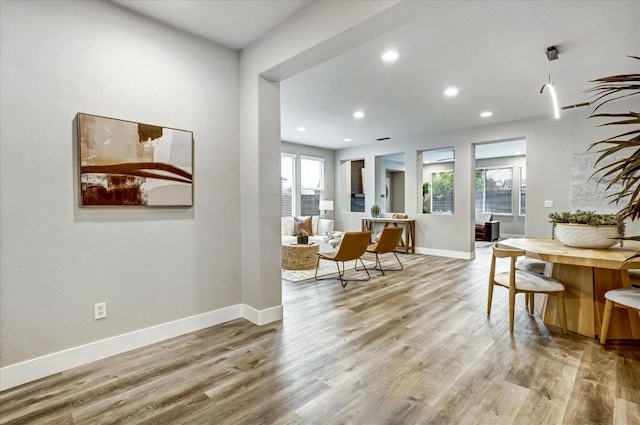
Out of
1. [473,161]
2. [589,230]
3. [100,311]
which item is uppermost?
[473,161]

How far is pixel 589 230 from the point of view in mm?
2863

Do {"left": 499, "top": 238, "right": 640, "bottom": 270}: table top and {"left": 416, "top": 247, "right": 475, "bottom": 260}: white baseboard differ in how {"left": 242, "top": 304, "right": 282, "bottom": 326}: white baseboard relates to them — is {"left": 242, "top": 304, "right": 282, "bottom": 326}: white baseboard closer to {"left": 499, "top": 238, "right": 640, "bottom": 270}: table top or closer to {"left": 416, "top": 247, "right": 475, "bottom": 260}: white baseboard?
{"left": 499, "top": 238, "right": 640, "bottom": 270}: table top

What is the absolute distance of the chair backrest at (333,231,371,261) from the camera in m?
4.53

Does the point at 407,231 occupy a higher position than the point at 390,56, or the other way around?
the point at 390,56

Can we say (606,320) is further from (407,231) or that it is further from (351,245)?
(407,231)

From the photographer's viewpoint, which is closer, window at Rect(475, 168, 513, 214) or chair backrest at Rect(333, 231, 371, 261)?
chair backrest at Rect(333, 231, 371, 261)

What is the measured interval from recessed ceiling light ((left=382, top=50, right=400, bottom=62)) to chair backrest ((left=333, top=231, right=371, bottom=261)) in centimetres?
224

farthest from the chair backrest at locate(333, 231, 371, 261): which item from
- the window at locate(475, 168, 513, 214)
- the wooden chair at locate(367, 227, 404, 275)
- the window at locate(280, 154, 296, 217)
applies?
the window at locate(475, 168, 513, 214)

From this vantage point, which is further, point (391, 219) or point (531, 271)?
point (391, 219)

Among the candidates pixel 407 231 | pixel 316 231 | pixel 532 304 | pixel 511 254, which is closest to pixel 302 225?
pixel 316 231

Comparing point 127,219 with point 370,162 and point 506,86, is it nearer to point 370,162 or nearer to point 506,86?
point 506,86

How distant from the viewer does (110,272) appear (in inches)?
97.1

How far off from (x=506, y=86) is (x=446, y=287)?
2844 mm

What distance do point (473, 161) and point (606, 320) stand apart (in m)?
4.70
